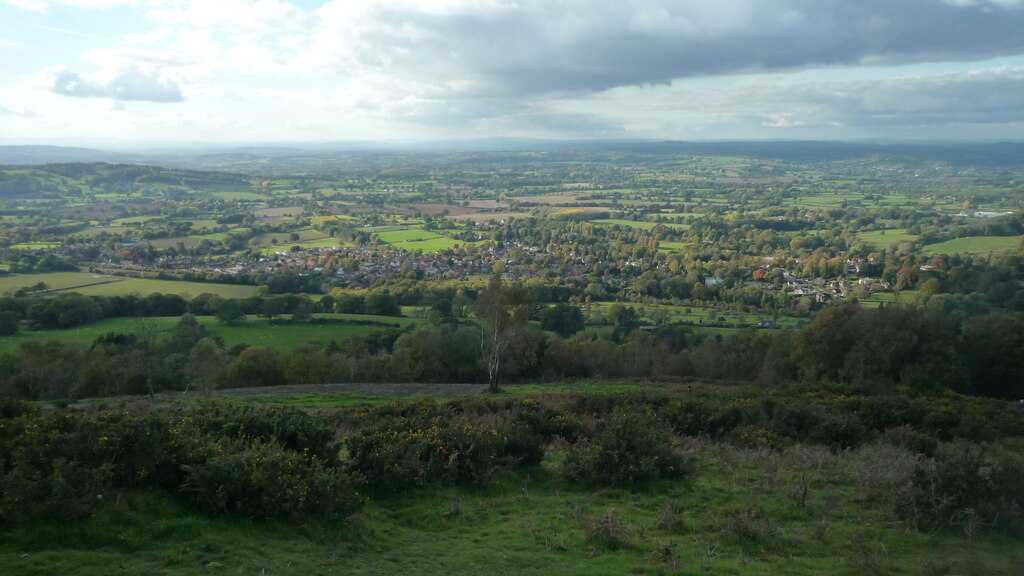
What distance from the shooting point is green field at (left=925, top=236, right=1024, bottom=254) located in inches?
2249

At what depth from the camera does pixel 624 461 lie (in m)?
10.3

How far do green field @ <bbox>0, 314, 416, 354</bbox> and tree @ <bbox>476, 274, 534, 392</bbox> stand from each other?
51.1ft

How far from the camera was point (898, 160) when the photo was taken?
179 metres

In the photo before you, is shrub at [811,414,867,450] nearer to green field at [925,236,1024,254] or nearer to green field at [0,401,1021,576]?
green field at [0,401,1021,576]

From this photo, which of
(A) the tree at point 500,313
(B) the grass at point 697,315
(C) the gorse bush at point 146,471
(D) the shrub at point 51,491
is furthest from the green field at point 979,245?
(D) the shrub at point 51,491

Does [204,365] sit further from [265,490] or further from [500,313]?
[265,490]

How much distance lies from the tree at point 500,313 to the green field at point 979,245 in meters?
54.7

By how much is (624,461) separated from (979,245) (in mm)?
69646

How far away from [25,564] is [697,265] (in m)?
65.0

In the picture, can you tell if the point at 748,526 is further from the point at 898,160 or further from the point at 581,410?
the point at 898,160

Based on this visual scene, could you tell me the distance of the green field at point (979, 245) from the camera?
187ft

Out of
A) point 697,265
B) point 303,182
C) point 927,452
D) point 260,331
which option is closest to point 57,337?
point 260,331

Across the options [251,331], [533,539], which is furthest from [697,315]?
[533,539]

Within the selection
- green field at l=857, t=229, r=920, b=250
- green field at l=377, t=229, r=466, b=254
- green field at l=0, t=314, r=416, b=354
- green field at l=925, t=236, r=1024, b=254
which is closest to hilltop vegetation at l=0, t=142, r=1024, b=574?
green field at l=0, t=314, r=416, b=354
